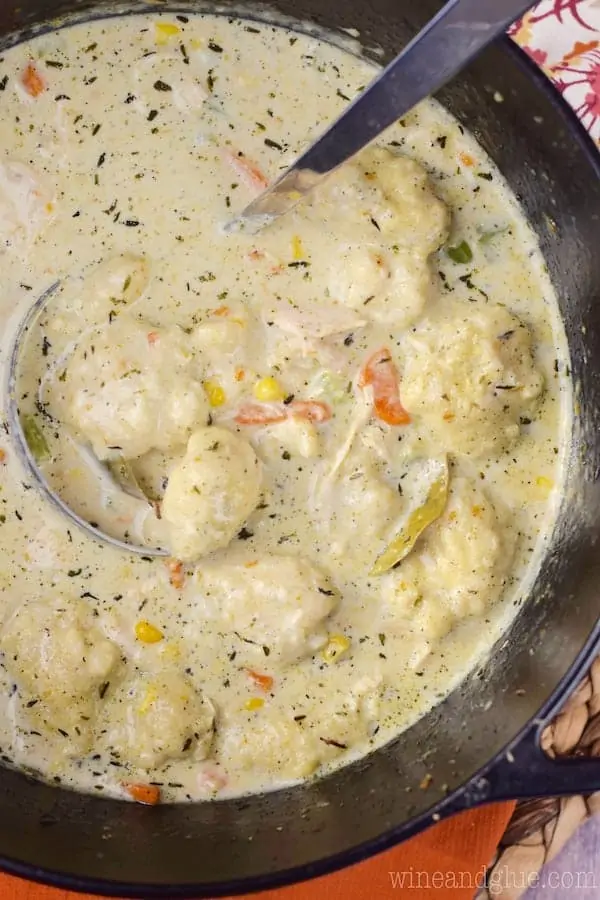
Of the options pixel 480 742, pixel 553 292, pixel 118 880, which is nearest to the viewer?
pixel 118 880

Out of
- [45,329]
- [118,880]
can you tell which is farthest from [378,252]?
[118,880]

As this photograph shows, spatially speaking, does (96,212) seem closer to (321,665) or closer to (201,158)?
(201,158)

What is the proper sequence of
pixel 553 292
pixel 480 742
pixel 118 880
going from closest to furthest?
pixel 118 880 → pixel 480 742 → pixel 553 292

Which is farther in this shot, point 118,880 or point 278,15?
point 278,15

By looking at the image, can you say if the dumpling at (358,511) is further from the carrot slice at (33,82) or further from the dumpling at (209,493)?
the carrot slice at (33,82)

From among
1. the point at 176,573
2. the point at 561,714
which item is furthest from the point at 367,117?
the point at 561,714

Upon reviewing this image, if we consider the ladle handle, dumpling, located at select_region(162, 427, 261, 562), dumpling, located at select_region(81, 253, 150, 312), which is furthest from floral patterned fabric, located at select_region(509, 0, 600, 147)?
dumpling, located at select_region(162, 427, 261, 562)
